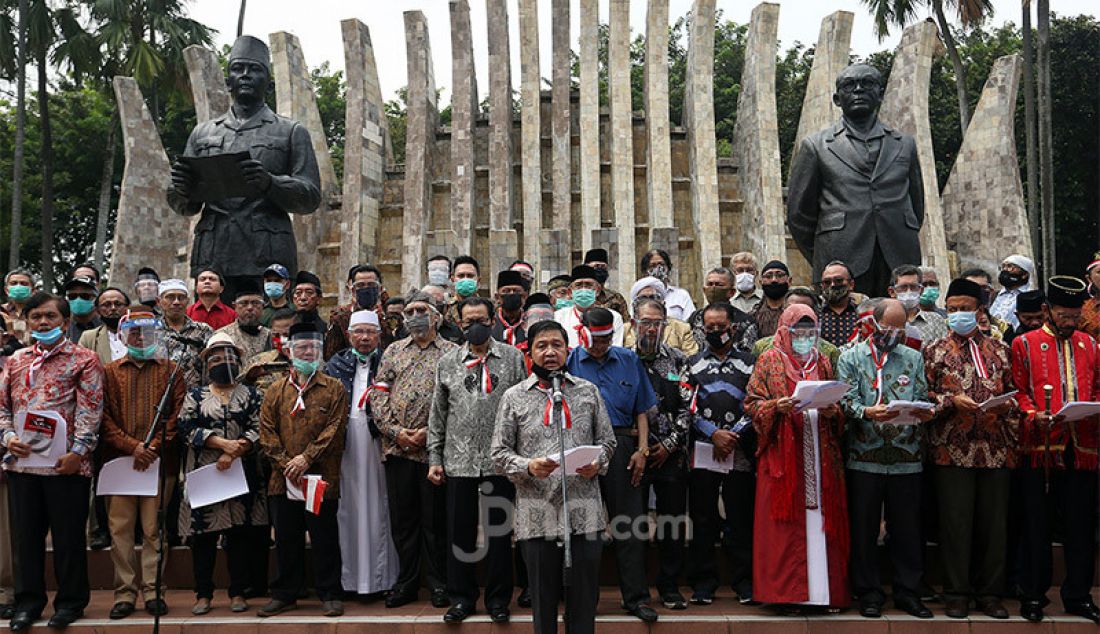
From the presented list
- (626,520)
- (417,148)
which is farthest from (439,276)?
(417,148)

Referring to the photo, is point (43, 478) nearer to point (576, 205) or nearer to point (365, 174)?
point (365, 174)

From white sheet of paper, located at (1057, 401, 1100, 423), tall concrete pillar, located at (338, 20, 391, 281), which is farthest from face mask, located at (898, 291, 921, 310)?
tall concrete pillar, located at (338, 20, 391, 281)

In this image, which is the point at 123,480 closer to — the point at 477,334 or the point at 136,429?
the point at 136,429

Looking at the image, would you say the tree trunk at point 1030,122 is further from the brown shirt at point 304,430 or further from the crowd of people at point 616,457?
the brown shirt at point 304,430

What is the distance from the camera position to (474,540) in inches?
247

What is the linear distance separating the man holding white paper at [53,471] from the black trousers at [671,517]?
134 inches

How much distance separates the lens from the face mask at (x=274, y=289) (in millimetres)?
7996

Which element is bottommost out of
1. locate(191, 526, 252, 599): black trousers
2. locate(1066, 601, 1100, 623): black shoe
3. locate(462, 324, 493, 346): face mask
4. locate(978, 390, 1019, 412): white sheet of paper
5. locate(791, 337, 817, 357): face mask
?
locate(1066, 601, 1100, 623): black shoe

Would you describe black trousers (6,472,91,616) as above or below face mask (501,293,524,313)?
below

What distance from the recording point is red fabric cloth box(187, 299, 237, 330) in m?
7.98

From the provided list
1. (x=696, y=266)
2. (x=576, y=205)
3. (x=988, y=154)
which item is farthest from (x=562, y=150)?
(x=988, y=154)

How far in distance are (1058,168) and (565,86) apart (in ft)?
43.7

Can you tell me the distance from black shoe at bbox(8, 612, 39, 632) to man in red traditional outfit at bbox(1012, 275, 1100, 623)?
580cm

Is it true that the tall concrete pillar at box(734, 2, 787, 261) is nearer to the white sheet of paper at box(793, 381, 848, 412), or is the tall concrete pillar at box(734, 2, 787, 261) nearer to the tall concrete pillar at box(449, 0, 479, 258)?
the tall concrete pillar at box(449, 0, 479, 258)
